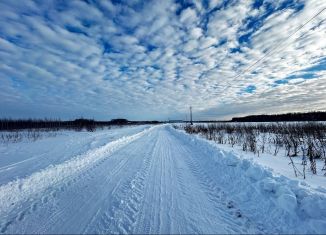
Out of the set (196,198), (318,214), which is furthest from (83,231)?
(318,214)

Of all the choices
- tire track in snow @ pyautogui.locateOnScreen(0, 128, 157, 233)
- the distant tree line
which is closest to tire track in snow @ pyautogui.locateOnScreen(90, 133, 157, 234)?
tire track in snow @ pyautogui.locateOnScreen(0, 128, 157, 233)

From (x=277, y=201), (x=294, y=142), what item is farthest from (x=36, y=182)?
(x=294, y=142)

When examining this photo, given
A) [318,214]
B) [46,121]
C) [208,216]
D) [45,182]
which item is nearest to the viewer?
[318,214]

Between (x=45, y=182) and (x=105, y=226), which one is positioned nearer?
(x=105, y=226)

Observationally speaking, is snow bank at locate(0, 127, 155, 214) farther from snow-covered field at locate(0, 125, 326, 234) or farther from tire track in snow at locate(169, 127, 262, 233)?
tire track in snow at locate(169, 127, 262, 233)

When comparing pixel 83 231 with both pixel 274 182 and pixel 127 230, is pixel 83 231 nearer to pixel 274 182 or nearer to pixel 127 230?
pixel 127 230

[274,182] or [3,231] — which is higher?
[274,182]

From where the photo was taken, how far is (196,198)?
14.1 feet

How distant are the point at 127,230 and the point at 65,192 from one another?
2.59 meters

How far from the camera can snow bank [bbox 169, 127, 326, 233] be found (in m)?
3.01

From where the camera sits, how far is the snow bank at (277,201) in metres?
3.01

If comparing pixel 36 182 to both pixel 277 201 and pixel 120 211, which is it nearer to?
pixel 120 211

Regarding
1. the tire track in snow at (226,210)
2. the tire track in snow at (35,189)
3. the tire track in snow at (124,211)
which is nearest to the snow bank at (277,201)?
the tire track in snow at (226,210)

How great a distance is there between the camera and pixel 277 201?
3.58 meters
